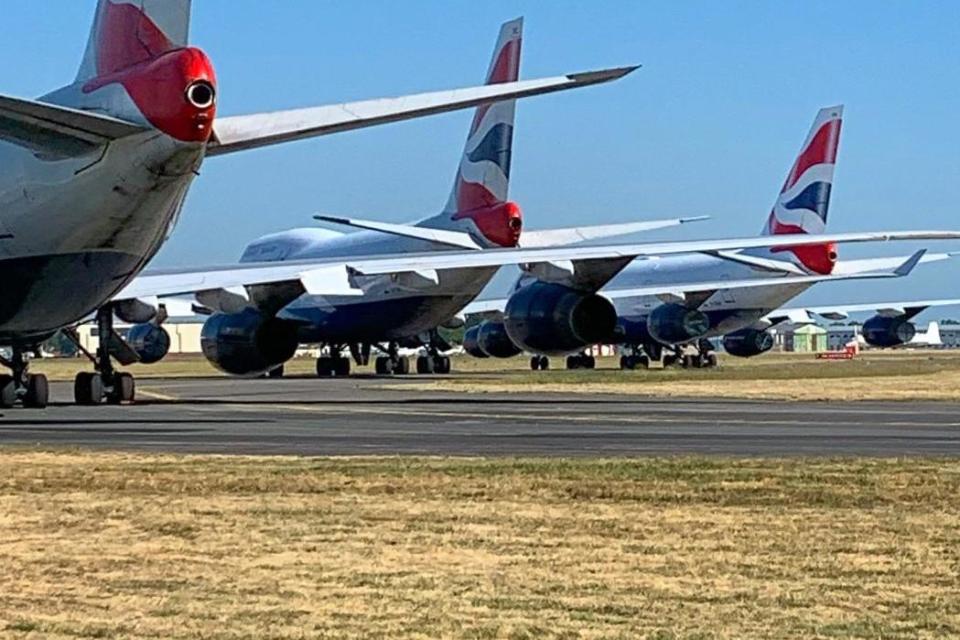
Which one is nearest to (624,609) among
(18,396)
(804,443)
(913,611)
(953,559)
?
(913,611)

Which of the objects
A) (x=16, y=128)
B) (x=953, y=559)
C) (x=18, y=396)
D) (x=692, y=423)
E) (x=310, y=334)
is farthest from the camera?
(x=310, y=334)

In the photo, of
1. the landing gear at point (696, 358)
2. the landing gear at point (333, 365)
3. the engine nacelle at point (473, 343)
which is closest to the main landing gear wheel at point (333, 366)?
the landing gear at point (333, 365)

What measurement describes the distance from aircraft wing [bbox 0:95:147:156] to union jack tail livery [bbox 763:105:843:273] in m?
43.6

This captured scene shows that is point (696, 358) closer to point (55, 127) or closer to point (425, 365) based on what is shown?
point (425, 365)

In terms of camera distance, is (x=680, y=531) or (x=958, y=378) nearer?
(x=680, y=531)

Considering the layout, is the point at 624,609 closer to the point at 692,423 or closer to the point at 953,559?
the point at 953,559

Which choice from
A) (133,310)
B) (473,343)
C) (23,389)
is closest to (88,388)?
(23,389)

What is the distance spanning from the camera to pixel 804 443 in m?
20.7

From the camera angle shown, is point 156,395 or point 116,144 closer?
point 116,144

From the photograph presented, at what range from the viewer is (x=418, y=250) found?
162ft

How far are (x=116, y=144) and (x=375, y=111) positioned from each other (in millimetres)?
3855

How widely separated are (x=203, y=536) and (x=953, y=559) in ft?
15.6

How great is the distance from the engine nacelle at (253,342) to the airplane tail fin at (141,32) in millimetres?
9224

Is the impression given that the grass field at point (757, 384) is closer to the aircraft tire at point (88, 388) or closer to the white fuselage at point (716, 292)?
the white fuselage at point (716, 292)
